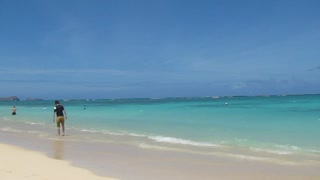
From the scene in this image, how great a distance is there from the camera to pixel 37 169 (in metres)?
7.75

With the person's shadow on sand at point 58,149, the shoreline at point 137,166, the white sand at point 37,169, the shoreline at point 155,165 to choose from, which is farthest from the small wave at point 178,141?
the white sand at point 37,169

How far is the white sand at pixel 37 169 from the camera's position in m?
7.03

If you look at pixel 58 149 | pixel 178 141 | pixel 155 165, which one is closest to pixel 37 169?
pixel 155 165

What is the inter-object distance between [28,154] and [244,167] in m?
5.76

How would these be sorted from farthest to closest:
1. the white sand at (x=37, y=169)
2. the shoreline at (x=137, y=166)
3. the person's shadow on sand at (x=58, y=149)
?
the person's shadow on sand at (x=58, y=149), the shoreline at (x=137, y=166), the white sand at (x=37, y=169)

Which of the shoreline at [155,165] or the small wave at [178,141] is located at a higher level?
the small wave at [178,141]

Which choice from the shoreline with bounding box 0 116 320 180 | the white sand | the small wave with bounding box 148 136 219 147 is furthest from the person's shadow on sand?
the small wave with bounding box 148 136 219 147

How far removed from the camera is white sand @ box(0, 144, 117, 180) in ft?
23.1

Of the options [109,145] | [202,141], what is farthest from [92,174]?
[202,141]

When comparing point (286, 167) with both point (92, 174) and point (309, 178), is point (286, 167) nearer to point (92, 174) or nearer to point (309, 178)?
point (309, 178)

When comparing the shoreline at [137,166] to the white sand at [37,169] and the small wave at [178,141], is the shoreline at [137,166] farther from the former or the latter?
the small wave at [178,141]

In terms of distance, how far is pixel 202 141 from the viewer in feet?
43.4

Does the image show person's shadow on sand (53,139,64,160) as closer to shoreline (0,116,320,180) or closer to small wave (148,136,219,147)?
shoreline (0,116,320,180)

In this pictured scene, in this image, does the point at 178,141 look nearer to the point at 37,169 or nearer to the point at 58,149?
the point at 58,149
